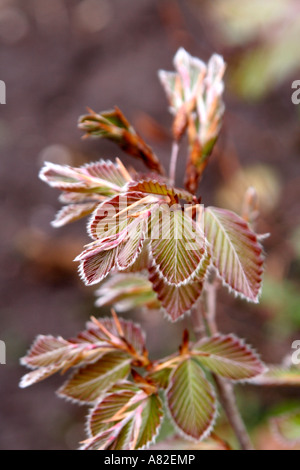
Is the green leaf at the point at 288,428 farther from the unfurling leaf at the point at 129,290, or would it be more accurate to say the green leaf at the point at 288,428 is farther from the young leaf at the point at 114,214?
the young leaf at the point at 114,214

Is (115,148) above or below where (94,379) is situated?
above

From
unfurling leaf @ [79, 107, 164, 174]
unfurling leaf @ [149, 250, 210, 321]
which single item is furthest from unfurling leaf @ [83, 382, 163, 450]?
unfurling leaf @ [79, 107, 164, 174]

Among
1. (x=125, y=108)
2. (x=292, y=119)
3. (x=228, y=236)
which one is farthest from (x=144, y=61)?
(x=228, y=236)

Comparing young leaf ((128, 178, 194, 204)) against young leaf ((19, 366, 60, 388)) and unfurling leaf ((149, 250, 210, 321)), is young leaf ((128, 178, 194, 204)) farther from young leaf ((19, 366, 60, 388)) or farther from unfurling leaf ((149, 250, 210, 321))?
young leaf ((19, 366, 60, 388))

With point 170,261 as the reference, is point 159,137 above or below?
above

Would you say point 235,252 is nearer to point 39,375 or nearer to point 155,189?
point 155,189

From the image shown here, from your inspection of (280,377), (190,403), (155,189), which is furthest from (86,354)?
(280,377)
